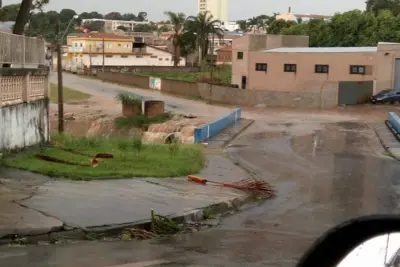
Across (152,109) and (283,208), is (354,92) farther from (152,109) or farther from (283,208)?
(283,208)

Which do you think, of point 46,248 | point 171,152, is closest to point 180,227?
point 46,248

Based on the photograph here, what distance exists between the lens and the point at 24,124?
1506cm

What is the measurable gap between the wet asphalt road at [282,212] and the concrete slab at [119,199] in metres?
0.84

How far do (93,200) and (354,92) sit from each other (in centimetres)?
4155

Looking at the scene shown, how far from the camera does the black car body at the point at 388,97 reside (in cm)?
4816


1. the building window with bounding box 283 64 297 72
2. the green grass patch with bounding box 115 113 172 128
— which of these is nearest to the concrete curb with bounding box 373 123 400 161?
the green grass patch with bounding box 115 113 172 128

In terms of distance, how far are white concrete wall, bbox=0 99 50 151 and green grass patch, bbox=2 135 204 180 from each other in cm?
36

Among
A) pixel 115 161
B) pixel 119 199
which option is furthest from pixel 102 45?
pixel 119 199

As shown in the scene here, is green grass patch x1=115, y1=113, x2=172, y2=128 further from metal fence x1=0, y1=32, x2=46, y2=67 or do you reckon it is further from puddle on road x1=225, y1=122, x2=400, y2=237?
metal fence x1=0, y1=32, x2=46, y2=67

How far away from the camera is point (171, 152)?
1848 centimetres

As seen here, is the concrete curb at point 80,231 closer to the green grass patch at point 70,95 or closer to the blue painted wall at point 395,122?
the blue painted wall at point 395,122

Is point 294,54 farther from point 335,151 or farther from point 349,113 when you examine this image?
point 335,151

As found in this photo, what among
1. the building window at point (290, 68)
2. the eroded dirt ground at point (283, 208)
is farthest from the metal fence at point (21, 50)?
the building window at point (290, 68)

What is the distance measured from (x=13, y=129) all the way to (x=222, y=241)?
7477 millimetres
